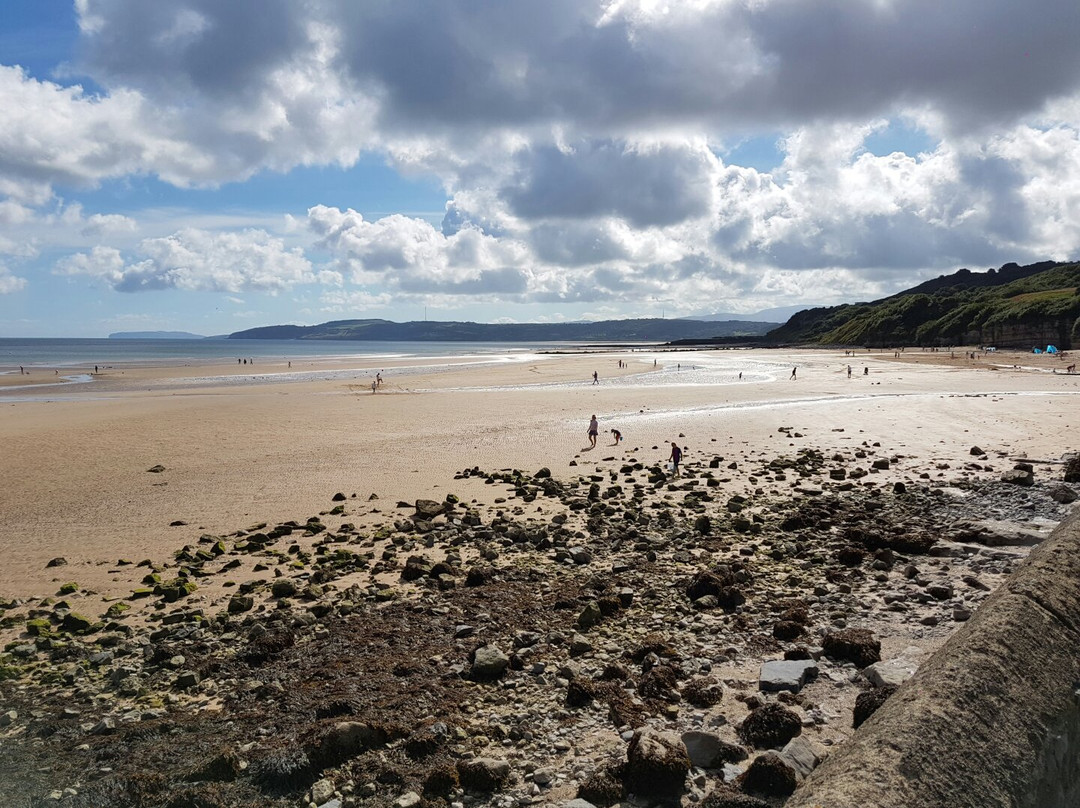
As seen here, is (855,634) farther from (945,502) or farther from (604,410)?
(604,410)

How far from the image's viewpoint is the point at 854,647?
7.77 m

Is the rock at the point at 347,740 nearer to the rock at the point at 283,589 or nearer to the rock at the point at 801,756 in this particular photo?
the rock at the point at 801,756

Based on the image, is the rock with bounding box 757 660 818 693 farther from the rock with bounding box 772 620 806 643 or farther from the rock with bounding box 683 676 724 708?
the rock with bounding box 772 620 806 643

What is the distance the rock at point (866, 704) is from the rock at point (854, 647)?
1.10 meters

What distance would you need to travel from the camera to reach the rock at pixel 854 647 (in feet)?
25.1

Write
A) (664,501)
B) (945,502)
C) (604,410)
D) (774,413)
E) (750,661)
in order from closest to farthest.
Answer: (750,661)
(945,502)
(664,501)
(774,413)
(604,410)

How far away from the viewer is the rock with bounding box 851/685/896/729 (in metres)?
6.30

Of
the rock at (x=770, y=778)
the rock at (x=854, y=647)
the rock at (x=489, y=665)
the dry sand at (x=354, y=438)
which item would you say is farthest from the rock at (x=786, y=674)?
the dry sand at (x=354, y=438)

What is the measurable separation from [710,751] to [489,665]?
8.76 ft

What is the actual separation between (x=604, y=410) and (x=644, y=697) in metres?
29.9

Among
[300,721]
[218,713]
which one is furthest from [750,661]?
[218,713]

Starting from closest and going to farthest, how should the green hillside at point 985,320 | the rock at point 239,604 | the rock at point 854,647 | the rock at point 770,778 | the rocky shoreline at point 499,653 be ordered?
the rock at point 770,778 → the rocky shoreline at point 499,653 → the rock at point 854,647 → the rock at point 239,604 → the green hillside at point 985,320

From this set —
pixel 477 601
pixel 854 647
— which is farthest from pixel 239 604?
pixel 854 647

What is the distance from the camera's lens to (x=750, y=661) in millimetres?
7973
